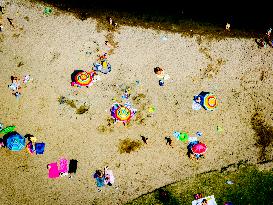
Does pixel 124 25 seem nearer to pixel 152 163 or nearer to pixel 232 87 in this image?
pixel 232 87

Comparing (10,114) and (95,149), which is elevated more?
(10,114)

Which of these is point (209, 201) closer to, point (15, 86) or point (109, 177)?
point (109, 177)

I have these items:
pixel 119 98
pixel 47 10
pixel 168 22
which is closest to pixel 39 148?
pixel 119 98

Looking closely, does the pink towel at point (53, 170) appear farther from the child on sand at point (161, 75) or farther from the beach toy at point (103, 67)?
the child on sand at point (161, 75)

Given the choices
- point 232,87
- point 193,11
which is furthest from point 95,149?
point 193,11

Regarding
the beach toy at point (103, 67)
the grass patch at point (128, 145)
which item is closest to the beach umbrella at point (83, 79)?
the beach toy at point (103, 67)

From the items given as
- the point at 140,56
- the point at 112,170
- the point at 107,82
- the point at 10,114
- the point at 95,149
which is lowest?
the point at 112,170
